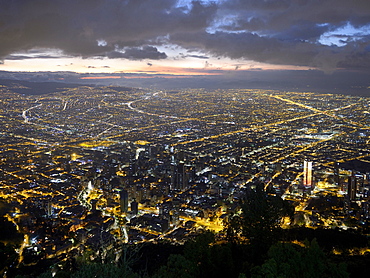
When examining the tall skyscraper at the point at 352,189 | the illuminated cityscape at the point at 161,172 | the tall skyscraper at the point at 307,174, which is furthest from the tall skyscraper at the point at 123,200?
the tall skyscraper at the point at 352,189

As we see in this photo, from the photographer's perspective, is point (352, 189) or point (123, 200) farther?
point (352, 189)

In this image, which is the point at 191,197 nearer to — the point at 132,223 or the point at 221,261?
the point at 132,223

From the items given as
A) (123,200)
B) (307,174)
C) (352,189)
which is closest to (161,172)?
(123,200)

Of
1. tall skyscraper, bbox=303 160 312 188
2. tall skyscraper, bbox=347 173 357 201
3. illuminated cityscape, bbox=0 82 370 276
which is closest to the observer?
illuminated cityscape, bbox=0 82 370 276

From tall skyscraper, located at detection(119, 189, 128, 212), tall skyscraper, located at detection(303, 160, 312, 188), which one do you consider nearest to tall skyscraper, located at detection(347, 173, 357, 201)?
tall skyscraper, located at detection(303, 160, 312, 188)

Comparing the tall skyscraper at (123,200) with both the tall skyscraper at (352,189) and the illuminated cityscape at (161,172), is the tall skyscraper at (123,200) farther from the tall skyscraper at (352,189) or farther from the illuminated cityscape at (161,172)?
the tall skyscraper at (352,189)

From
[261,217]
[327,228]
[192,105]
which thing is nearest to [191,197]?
[327,228]

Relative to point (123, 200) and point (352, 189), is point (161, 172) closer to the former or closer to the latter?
point (123, 200)

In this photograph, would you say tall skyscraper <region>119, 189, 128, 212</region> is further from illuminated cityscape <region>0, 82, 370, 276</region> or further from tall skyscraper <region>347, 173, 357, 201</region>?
tall skyscraper <region>347, 173, 357, 201</region>
